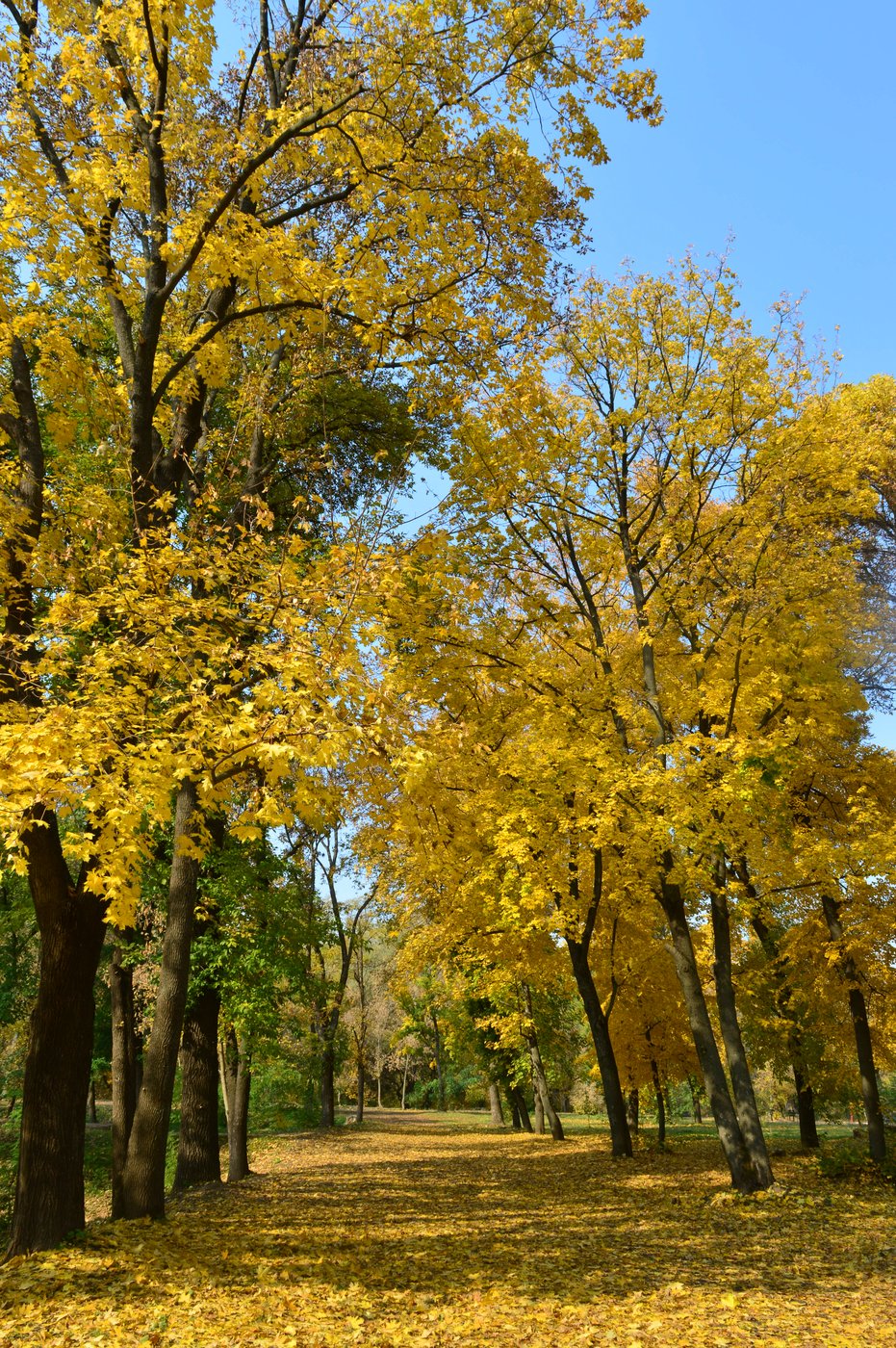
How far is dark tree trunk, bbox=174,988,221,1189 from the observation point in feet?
36.2

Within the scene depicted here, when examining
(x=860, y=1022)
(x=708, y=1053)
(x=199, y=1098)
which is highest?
(x=708, y=1053)

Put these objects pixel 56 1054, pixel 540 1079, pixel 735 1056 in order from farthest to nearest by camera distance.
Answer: pixel 540 1079 → pixel 735 1056 → pixel 56 1054

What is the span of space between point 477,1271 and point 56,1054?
3696 millimetres

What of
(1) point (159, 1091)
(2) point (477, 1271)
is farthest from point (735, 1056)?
(1) point (159, 1091)

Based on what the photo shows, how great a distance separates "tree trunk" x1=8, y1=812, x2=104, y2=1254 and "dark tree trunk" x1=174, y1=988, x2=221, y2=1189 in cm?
502

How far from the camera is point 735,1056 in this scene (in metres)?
9.84

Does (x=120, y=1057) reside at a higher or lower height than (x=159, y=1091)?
lower

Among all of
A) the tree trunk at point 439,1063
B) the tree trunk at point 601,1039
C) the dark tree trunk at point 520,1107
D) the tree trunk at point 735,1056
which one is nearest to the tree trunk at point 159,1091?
the tree trunk at point 735,1056

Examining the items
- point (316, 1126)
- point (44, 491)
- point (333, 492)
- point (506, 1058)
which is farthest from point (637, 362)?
point (316, 1126)

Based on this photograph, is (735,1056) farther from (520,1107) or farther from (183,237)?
(520,1107)

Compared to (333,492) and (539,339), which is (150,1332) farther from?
(333,492)

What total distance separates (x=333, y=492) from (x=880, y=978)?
11523mm

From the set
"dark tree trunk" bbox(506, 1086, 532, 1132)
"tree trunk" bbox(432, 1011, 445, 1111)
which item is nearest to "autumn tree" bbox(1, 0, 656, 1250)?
"dark tree trunk" bbox(506, 1086, 532, 1132)

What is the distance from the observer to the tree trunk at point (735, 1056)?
31.3 ft
